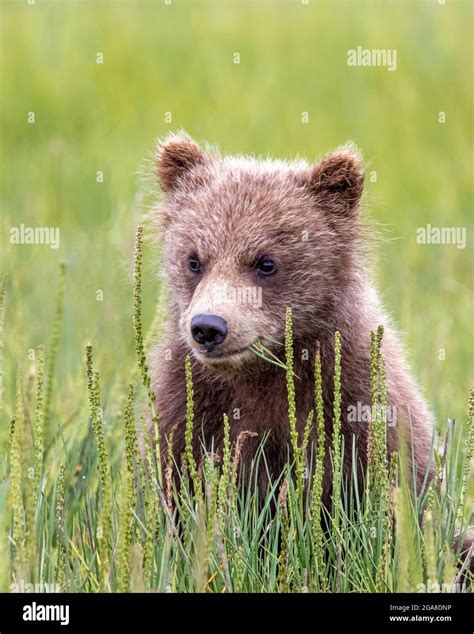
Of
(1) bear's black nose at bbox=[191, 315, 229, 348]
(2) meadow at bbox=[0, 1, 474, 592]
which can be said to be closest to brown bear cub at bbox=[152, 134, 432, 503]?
(1) bear's black nose at bbox=[191, 315, 229, 348]

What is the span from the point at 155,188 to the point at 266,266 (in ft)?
5.33

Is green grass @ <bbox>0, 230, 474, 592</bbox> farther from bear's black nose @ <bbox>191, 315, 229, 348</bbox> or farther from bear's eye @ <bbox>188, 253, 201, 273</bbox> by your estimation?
bear's eye @ <bbox>188, 253, 201, 273</bbox>

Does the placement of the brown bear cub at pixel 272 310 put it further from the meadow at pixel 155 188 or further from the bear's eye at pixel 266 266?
the meadow at pixel 155 188

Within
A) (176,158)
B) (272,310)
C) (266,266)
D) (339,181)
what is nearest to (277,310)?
(272,310)

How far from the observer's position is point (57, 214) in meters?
13.8

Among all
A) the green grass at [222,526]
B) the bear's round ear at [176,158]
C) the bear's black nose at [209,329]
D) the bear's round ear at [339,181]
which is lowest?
the green grass at [222,526]

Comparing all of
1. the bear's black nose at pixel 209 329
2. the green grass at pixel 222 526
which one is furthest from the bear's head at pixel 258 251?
the green grass at pixel 222 526

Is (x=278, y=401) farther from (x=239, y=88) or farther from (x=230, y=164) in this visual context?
(x=239, y=88)

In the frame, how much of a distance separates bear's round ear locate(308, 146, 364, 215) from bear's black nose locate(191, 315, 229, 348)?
125 centimetres

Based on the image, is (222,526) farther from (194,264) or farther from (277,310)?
(194,264)

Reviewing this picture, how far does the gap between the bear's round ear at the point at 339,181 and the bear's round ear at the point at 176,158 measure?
815mm

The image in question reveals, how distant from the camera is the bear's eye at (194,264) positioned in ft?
21.3

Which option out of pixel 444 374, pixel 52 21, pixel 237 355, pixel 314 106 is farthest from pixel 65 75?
pixel 237 355

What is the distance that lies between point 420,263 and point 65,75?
6.39 m
